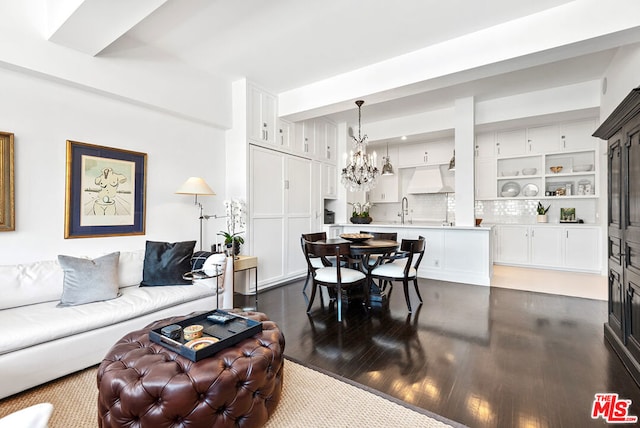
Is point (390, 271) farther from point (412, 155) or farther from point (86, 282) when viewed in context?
point (412, 155)

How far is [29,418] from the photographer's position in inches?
36.0

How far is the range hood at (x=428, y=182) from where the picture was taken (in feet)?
22.5

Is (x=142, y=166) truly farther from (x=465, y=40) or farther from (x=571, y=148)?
(x=571, y=148)

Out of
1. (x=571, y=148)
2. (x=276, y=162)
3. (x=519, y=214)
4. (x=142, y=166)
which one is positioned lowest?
(x=519, y=214)

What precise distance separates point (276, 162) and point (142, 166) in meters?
1.93

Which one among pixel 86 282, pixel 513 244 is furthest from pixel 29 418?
pixel 513 244

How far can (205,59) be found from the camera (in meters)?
3.75

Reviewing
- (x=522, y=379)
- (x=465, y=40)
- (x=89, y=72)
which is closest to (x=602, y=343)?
(x=522, y=379)

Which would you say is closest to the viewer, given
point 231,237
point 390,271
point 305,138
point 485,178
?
point 390,271

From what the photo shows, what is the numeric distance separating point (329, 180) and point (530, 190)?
14.0ft

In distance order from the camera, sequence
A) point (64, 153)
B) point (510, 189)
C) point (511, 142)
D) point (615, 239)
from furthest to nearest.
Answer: point (510, 189), point (511, 142), point (64, 153), point (615, 239)

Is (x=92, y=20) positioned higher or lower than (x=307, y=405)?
higher

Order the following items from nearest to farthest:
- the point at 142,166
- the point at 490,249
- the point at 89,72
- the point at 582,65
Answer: the point at 89,72 → the point at 142,166 → the point at 582,65 → the point at 490,249

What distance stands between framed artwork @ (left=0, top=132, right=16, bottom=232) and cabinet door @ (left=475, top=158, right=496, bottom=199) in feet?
24.3
